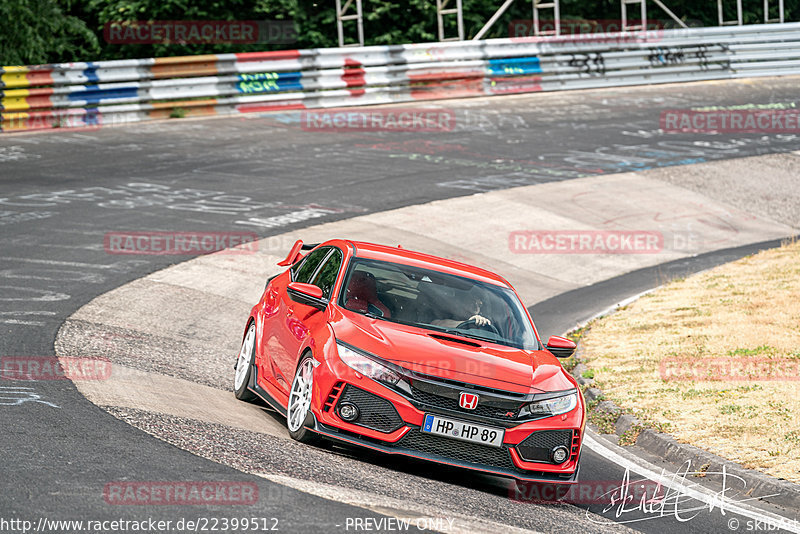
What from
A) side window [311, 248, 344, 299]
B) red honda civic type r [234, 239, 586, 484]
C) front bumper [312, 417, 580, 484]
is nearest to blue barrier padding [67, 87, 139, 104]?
side window [311, 248, 344, 299]

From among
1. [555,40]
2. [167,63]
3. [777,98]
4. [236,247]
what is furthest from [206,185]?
[777,98]

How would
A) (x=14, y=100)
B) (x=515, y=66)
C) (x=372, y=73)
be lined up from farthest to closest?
(x=515, y=66)
(x=372, y=73)
(x=14, y=100)

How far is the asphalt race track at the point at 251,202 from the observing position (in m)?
5.95

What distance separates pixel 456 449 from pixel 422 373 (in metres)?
0.57

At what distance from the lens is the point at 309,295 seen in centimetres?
793

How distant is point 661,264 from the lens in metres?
18.2

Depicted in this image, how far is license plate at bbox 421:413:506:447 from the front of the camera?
6.82 m

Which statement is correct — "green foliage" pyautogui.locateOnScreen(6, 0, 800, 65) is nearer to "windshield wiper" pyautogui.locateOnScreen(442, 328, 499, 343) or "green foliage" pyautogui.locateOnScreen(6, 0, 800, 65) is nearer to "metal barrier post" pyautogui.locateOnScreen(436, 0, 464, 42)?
"metal barrier post" pyautogui.locateOnScreen(436, 0, 464, 42)

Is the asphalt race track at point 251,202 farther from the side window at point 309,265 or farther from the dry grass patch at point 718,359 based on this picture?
the side window at point 309,265

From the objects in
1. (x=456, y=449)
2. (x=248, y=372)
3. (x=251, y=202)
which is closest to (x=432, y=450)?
(x=456, y=449)

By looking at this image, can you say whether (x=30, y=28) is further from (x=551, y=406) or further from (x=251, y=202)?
(x=551, y=406)

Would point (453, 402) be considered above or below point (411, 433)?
above

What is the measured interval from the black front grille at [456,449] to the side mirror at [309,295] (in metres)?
1.50

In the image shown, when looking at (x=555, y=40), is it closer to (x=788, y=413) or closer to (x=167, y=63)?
(x=167, y=63)
